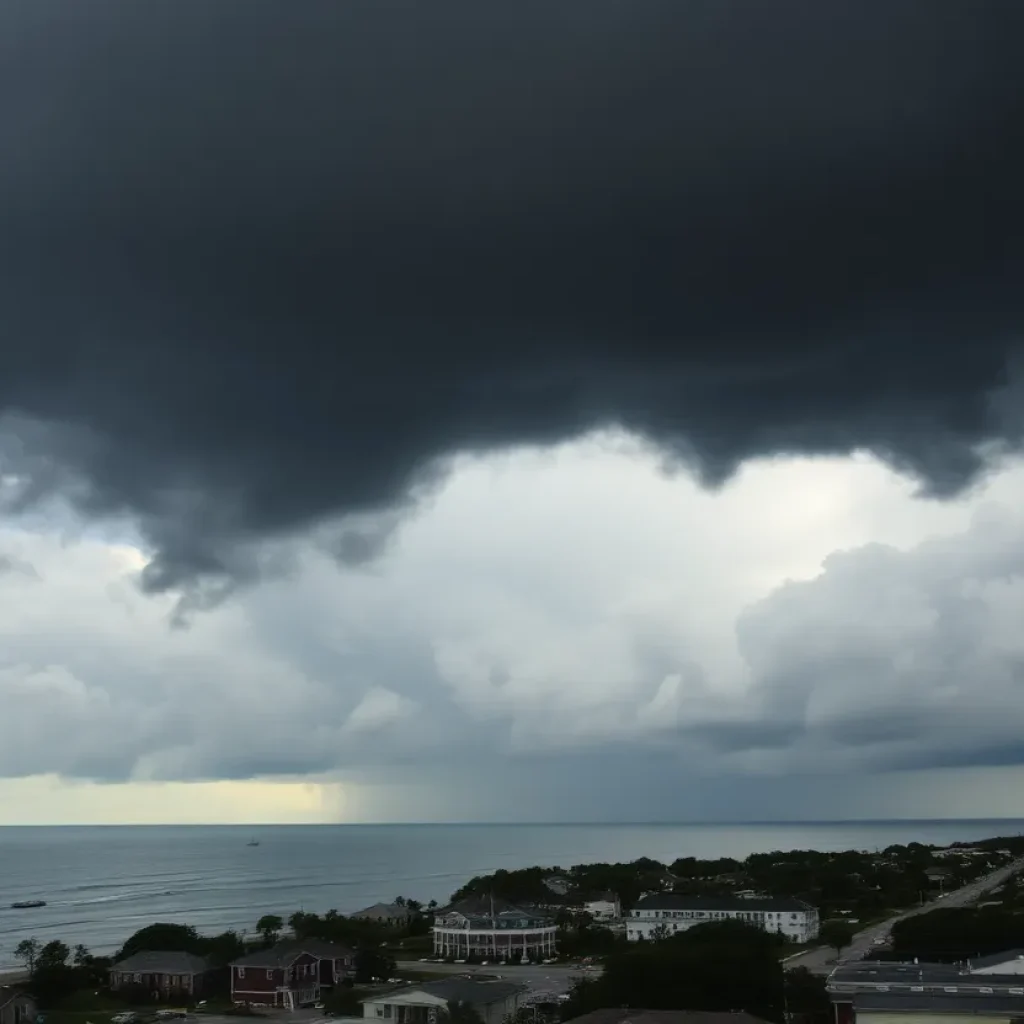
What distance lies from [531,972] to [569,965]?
201 inches

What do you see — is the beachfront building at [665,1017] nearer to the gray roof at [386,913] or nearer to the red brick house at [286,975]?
the red brick house at [286,975]

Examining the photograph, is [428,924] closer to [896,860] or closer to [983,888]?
[983,888]

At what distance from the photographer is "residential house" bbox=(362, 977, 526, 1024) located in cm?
6081

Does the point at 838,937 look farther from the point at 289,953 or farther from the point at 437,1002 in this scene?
the point at 437,1002

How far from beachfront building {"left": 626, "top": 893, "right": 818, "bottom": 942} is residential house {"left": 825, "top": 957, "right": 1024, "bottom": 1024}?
44.2 meters

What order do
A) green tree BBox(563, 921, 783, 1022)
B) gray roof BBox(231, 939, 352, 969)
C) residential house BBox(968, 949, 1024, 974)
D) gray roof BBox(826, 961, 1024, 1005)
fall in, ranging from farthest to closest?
gray roof BBox(231, 939, 352, 969) < residential house BBox(968, 949, 1024, 974) < green tree BBox(563, 921, 783, 1022) < gray roof BBox(826, 961, 1024, 1005)

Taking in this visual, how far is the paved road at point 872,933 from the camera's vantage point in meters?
86.6

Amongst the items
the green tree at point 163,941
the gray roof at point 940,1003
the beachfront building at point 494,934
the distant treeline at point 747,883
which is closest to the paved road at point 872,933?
the distant treeline at point 747,883

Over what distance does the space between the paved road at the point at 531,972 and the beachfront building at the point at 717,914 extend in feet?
57.3

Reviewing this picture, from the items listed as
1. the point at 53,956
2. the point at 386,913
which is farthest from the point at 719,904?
the point at 53,956

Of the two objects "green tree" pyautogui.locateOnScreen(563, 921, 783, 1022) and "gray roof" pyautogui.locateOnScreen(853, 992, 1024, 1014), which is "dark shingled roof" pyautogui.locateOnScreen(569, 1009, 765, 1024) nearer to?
"green tree" pyautogui.locateOnScreen(563, 921, 783, 1022)

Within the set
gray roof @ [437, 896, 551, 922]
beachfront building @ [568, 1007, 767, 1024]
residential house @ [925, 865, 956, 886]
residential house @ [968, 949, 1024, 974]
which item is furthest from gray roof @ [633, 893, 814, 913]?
beachfront building @ [568, 1007, 767, 1024]

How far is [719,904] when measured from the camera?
11262cm

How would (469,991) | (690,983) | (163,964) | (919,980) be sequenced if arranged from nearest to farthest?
(690,983) < (919,980) < (469,991) < (163,964)
